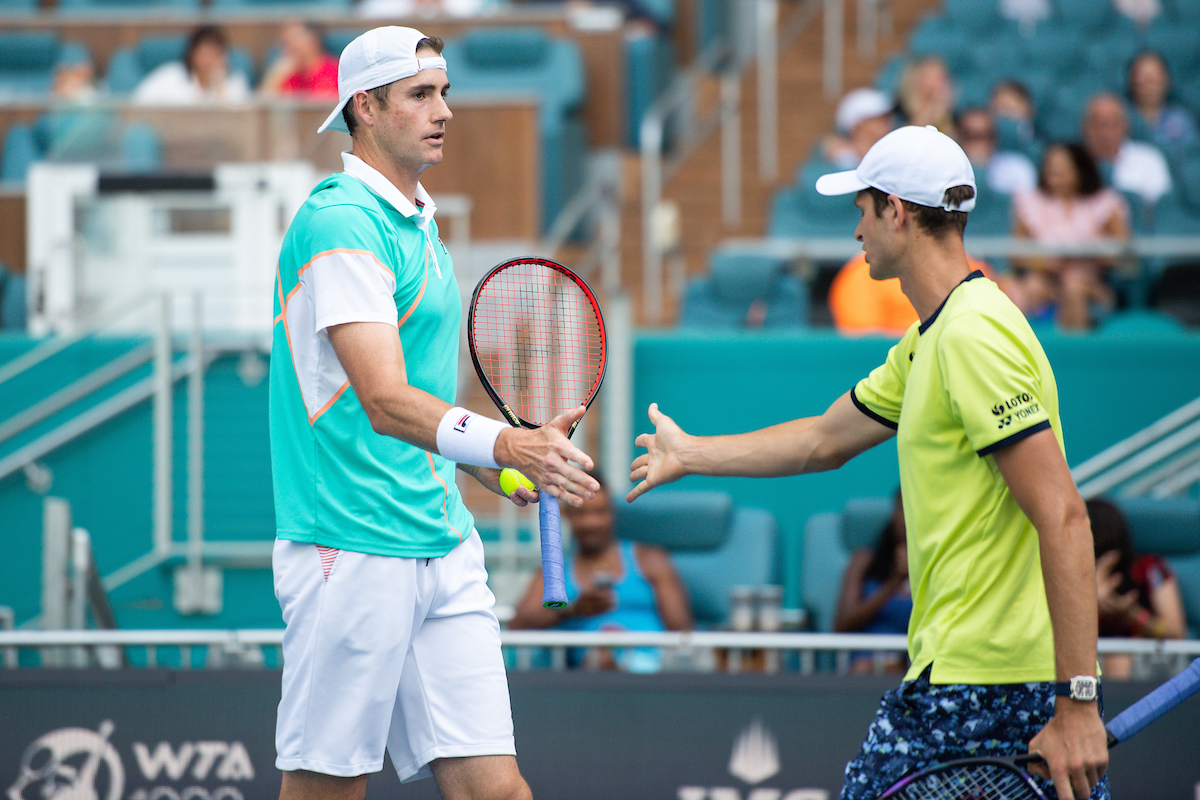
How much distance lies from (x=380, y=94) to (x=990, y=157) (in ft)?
21.8

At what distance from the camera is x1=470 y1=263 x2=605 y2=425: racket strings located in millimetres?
3400

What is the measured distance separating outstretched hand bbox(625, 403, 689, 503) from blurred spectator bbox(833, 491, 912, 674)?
2.34 m

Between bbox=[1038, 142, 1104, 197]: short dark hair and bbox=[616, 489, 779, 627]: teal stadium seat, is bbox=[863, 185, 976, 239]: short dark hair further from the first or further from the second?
bbox=[1038, 142, 1104, 197]: short dark hair

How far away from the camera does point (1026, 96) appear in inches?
371

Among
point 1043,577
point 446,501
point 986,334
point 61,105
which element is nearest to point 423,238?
point 446,501

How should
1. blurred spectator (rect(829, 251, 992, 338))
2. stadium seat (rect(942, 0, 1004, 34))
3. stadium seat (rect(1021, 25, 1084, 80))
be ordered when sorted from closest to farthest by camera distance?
1. blurred spectator (rect(829, 251, 992, 338))
2. stadium seat (rect(1021, 25, 1084, 80))
3. stadium seat (rect(942, 0, 1004, 34))

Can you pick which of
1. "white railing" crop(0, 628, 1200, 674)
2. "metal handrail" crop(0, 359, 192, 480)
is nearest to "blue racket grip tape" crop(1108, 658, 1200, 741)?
"white railing" crop(0, 628, 1200, 674)

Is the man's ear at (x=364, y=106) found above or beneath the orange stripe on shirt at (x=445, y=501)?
above

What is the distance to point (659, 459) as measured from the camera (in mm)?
3182

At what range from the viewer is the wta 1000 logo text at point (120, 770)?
4.27m

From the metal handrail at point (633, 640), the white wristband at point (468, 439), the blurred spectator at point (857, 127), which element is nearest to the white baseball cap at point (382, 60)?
the white wristband at point (468, 439)

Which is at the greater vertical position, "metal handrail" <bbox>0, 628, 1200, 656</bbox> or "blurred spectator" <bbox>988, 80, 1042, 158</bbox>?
"blurred spectator" <bbox>988, 80, 1042, 158</bbox>

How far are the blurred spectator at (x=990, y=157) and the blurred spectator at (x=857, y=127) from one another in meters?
0.46

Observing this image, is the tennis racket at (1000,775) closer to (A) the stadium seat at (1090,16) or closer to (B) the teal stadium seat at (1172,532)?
(B) the teal stadium seat at (1172,532)
